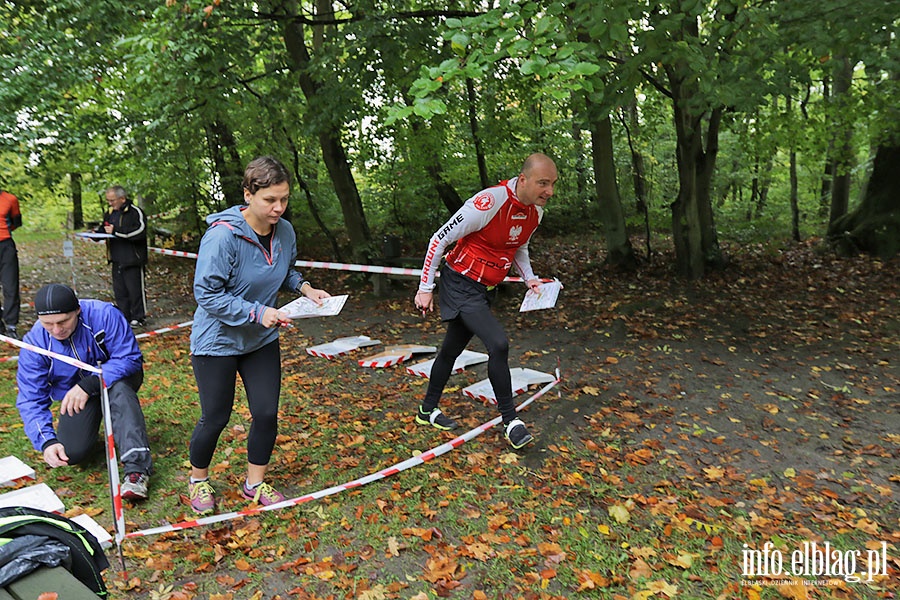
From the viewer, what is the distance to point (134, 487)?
3.79 metres

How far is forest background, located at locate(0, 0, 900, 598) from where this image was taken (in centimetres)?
342

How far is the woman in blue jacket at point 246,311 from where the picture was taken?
10.3 feet

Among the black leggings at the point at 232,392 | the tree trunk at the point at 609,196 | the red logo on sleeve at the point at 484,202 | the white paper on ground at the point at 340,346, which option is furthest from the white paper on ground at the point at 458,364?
the tree trunk at the point at 609,196

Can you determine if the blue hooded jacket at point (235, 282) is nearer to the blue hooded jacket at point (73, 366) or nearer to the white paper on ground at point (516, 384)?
the blue hooded jacket at point (73, 366)

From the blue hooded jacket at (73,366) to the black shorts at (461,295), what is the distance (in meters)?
2.26

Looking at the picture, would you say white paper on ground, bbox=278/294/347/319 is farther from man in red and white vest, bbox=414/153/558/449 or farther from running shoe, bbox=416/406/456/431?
running shoe, bbox=416/406/456/431

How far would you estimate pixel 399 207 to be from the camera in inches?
614

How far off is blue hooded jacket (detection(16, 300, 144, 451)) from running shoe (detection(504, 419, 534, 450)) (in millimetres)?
2728

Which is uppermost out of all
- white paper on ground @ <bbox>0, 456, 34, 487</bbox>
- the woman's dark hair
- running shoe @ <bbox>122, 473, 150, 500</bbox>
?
the woman's dark hair

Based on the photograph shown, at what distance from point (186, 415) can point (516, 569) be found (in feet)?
11.9

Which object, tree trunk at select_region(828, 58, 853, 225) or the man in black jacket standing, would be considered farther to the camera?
tree trunk at select_region(828, 58, 853, 225)

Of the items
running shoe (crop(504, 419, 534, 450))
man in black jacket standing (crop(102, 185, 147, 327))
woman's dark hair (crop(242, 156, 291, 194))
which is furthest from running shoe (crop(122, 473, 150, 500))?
man in black jacket standing (crop(102, 185, 147, 327))

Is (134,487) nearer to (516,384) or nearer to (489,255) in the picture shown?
(489,255)

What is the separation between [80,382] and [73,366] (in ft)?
0.44
